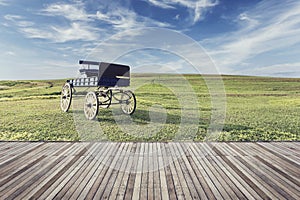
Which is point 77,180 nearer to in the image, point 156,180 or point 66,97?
point 156,180

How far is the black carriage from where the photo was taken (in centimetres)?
901

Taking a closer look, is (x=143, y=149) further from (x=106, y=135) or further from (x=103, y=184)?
(x=106, y=135)

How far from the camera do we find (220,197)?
277 centimetres

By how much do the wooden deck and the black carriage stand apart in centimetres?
374

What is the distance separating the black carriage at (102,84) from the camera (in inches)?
355

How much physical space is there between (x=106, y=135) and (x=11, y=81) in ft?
78.3

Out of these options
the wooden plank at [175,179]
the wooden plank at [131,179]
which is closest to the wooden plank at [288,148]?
the wooden plank at [175,179]

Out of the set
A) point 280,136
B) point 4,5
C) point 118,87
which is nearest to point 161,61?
point 118,87

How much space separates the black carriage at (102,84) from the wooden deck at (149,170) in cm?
374

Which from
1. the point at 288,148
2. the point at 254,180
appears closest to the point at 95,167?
the point at 254,180

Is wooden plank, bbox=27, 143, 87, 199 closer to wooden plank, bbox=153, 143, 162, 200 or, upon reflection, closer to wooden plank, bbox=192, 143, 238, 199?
wooden plank, bbox=153, 143, 162, 200

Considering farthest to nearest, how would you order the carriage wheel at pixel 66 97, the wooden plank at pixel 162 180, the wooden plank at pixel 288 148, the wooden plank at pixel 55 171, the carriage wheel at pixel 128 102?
1. the carriage wheel at pixel 66 97
2. the carriage wheel at pixel 128 102
3. the wooden plank at pixel 288 148
4. the wooden plank at pixel 55 171
5. the wooden plank at pixel 162 180

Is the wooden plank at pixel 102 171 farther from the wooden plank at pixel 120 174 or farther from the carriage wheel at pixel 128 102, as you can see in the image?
the carriage wheel at pixel 128 102

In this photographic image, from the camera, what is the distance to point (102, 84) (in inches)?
358
